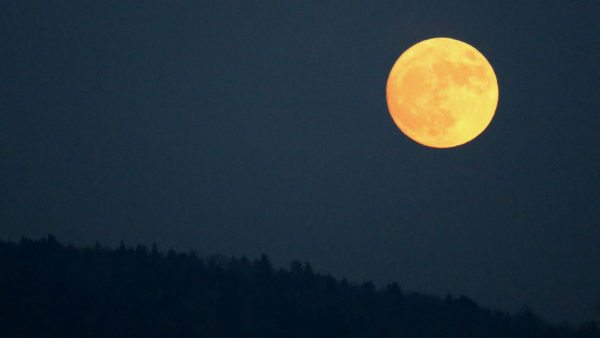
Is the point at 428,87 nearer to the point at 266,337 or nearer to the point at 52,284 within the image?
the point at 266,337

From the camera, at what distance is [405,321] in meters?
65.2

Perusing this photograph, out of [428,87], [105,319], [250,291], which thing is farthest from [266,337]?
[428,87]

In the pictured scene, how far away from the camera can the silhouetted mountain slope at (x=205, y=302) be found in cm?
5597

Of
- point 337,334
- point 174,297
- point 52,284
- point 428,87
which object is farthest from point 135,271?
point 428,87

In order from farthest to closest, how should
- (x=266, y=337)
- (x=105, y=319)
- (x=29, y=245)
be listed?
(x=29, y=245) < (x=266, y=337) < (x=105, y=319)

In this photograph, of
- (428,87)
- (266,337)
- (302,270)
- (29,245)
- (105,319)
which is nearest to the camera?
(428,87)

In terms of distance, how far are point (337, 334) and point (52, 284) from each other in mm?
20499

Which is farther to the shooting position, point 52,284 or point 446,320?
point 446,320

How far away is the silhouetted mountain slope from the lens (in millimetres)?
55969

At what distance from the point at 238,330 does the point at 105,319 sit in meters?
9.68

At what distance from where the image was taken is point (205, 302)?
62938 mm

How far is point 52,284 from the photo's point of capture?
58.3 meters

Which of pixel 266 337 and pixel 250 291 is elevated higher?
pixel 250 291

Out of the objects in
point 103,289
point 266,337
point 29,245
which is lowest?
point 266,337
